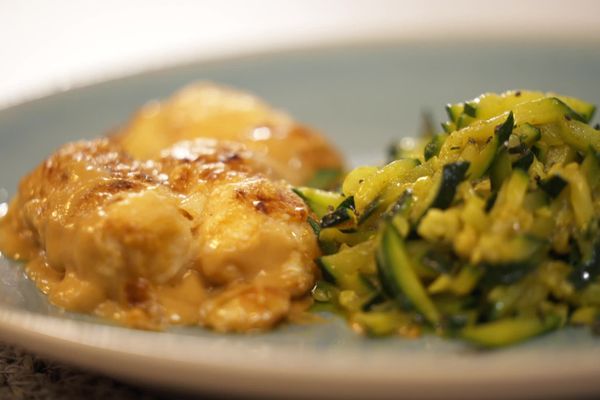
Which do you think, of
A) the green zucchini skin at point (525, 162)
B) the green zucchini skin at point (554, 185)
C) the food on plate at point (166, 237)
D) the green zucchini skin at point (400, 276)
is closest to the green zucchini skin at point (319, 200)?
the food on plate at point (166, 237)

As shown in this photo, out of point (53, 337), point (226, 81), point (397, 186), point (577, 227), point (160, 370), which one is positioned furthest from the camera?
point (226, 81)

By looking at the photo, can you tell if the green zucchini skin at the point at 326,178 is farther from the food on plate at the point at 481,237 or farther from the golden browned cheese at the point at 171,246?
the food on plate at the point at 481,237

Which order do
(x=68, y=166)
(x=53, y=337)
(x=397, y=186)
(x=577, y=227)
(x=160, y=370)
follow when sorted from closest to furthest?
1. (x=160, y=370)
2. (x=53, y=337)
3. (x=577, y=227)
4. (x=397, y=186)
5. (x=68, y=166)

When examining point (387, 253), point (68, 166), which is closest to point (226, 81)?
point (68, 166)

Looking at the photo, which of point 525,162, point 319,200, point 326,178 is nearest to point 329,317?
point 319,200

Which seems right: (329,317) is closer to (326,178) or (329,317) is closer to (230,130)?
(326,178)

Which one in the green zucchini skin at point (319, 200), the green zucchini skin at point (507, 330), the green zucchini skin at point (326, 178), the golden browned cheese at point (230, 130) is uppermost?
the green zucchini skin at point (319, 200)

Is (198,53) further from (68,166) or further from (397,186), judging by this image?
(397,186)
